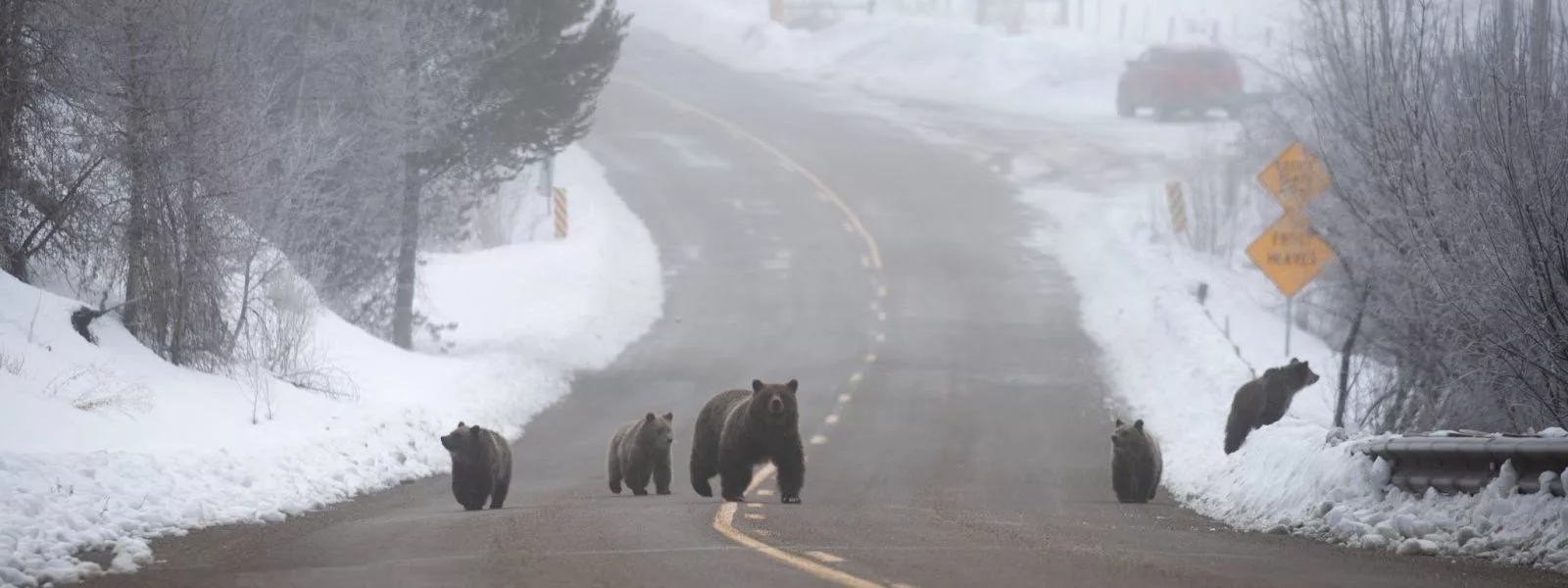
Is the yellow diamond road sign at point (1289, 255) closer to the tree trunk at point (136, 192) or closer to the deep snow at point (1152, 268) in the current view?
the deep snow at point (1152, 268)

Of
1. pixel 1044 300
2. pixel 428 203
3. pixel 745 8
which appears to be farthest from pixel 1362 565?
pixel 745 8

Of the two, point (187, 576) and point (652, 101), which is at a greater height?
point (652, 101)

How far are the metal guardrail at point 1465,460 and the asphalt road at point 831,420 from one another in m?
0.79

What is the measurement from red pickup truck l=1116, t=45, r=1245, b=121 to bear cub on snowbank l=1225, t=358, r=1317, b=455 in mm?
35602

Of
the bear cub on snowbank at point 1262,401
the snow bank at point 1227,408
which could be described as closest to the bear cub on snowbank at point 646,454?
the snow bank at point 1227,408

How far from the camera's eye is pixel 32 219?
760 inches

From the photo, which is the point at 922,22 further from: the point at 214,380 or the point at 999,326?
the point at 214,380

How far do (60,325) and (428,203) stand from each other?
1169 cm

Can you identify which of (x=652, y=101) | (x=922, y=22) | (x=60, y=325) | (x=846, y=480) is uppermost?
(x=922, y=22)

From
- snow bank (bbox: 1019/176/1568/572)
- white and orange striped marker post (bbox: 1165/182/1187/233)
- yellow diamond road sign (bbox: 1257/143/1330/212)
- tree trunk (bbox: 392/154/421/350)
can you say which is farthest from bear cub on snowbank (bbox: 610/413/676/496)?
white and orange striped marker post (bbox: 1165/182/1187/233)

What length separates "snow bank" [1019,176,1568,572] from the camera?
454 inches

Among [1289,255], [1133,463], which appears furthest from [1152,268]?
[1133,463]

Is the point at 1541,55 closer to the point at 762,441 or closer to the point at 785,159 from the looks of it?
the point at 762,441

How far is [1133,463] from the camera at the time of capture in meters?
17.3
